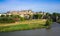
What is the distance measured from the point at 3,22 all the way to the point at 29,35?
18.3ft

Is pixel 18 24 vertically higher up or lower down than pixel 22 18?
lower down

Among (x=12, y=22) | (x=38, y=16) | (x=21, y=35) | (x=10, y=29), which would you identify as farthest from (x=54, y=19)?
(x=21, y=35)

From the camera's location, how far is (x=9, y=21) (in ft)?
52.5

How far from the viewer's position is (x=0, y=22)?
15.4m

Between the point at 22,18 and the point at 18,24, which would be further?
the point at 22,18

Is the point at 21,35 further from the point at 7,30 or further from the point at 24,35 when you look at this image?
the point at 7,30

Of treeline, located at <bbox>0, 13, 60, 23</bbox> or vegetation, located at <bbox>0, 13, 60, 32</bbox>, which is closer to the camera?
vegetation, located at <bbox>0, 13, 60, 32</bbox>

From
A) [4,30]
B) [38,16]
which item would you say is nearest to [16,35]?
[4,30]

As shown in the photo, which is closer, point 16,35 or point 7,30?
point 16,35

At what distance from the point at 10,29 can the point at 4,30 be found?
630 mm

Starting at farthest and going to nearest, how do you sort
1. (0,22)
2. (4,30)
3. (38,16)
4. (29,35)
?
(38,16), (0,22), (4,30), (29,35)

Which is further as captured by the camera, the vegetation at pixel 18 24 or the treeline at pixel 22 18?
the treeline at pixel 22 18

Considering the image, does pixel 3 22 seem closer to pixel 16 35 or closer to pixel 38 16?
pixel 16 35

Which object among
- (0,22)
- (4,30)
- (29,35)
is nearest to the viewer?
(29,35)
